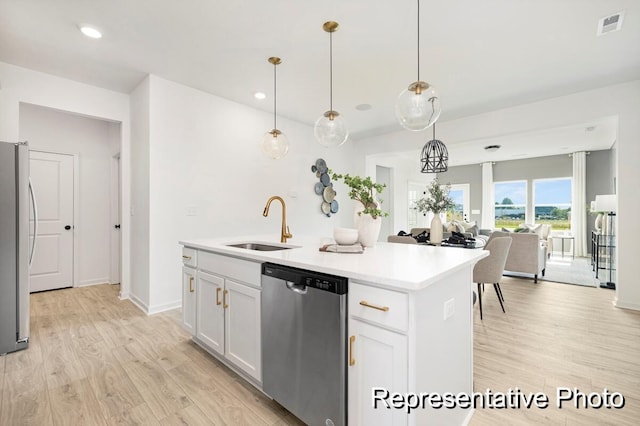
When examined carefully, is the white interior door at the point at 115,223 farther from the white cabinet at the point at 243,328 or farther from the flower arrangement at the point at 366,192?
the flower arrangement at the point at 366,192

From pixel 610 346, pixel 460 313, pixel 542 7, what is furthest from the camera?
pixel 610 346

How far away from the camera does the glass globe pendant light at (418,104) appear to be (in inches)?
79.9

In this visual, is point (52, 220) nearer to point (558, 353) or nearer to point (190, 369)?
point (190, 369)

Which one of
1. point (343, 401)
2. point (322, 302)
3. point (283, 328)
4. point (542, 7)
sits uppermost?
point (542, 7)

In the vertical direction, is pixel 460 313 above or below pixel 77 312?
above

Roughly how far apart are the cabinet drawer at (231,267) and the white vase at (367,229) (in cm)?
77

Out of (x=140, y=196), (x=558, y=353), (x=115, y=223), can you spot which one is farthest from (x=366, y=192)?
(x=115, y=223)

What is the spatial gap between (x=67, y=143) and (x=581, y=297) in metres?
7.56

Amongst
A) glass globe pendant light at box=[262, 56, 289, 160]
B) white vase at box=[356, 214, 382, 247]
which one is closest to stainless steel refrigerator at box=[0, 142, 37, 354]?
glass globe pendant light at box=[262, 56, 289, 160]

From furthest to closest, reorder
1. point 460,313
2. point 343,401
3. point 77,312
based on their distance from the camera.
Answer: point 77,312
point 460,313
point 343,401

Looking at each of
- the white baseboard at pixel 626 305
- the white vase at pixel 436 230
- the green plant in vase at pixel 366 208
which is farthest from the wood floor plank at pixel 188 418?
the white baseboard at pixel 626 305

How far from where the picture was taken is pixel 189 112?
3748 millimetres

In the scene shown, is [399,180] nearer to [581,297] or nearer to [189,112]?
[581,297]

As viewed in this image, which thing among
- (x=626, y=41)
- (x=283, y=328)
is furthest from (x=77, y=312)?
(x=626, y=41)
